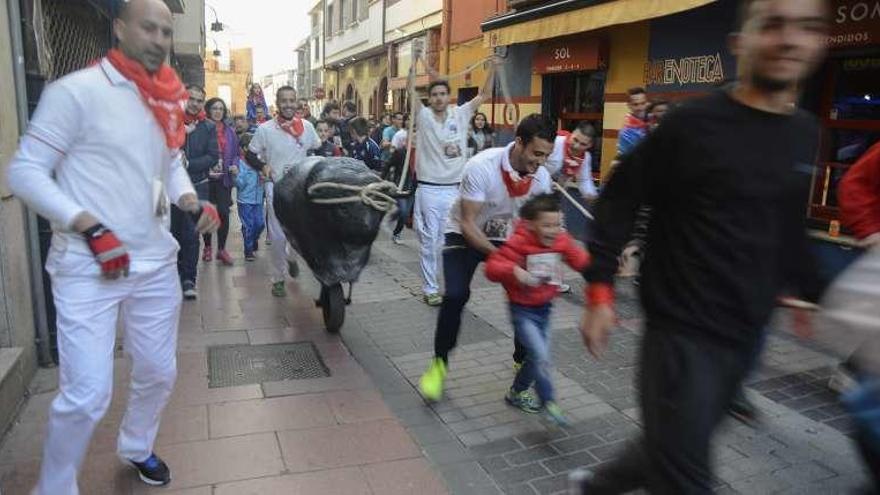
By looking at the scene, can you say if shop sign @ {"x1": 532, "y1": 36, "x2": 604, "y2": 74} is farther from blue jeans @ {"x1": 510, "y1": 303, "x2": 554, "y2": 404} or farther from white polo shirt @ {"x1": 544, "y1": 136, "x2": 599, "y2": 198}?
blue jeans @ {"x1": 510, "y1": 303, "x2": 554, "y2": 404}

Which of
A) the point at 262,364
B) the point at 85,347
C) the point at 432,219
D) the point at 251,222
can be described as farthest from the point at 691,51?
the point at 85,347

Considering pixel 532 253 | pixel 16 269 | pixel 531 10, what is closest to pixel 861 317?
pixel 532 253

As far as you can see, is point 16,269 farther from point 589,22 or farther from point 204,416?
point 589,22

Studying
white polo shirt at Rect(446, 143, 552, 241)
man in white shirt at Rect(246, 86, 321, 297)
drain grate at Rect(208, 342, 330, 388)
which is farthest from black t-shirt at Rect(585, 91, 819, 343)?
man in white shirt at Rect(246, 86, 321, 297)

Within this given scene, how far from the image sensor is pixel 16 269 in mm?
3996

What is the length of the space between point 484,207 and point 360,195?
1.03m

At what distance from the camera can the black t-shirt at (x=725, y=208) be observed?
1.99m

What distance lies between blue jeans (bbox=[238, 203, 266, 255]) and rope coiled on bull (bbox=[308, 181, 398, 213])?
11.6 ft

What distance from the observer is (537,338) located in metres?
3.57

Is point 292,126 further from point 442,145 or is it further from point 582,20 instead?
point 582,20

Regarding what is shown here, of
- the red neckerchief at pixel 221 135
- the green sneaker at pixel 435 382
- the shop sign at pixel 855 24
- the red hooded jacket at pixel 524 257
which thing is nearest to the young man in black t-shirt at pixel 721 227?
the red hooded jacket at pixel 524 257

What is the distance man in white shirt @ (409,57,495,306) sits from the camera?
6.18 m

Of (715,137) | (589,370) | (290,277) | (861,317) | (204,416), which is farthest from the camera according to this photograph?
(290,277)

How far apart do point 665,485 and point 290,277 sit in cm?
565
